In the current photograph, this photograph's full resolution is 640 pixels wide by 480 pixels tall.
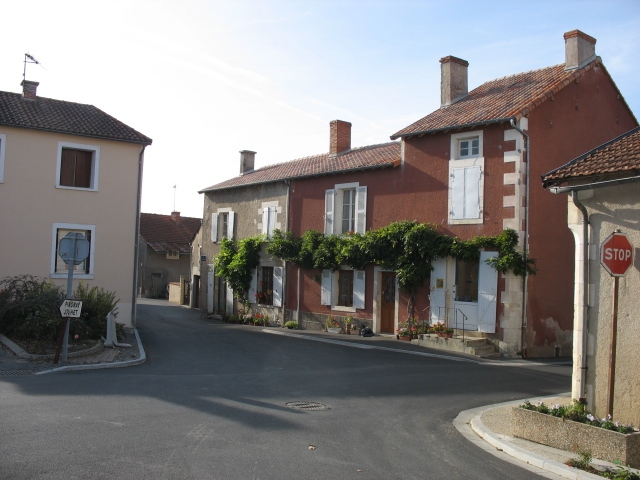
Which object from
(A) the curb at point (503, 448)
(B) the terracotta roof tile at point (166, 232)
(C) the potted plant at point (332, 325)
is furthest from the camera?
(B) the terracotta roof tile at point (166, 232)

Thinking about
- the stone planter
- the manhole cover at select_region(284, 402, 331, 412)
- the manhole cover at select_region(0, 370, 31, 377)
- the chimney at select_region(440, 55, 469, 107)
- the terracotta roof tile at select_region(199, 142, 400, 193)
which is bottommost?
the manhole cover at select_region(0, 370, 31, 377)

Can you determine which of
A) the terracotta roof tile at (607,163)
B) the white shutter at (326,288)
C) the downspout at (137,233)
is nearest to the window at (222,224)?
the white shutter at (326,288)

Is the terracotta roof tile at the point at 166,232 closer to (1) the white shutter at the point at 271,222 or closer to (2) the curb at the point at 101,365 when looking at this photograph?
(1) the white shutter at the point at 271,222

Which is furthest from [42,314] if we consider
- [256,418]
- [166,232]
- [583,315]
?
[166,232]

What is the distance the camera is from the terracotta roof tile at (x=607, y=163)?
25.6 feet

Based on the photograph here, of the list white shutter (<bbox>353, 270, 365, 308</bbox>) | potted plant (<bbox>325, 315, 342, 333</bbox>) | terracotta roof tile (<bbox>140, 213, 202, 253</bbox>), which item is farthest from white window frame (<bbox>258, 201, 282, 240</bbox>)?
terracotta roof tile (<bbox>140, 213, 202, 253</bbox>)

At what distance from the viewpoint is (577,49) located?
18.4m

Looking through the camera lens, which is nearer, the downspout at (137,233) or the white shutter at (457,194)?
the white shutter at (457,194)

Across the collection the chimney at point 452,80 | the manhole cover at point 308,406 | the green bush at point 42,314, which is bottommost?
the manhole cover at point 308,406

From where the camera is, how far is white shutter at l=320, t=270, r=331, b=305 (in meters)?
22.1

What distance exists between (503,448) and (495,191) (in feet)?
35.6

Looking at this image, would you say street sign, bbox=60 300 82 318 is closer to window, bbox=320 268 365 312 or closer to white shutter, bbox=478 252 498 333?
white shutter, bbox=478 252 498 333

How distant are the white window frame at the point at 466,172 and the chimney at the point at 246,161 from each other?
14.6 m

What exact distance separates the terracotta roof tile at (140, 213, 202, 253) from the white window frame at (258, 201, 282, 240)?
17.5 meters
